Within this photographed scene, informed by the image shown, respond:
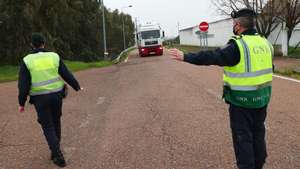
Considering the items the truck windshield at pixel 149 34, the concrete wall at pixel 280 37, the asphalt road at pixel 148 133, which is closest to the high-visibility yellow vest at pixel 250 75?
the asphalt road at pixel 148 133

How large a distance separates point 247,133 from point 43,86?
3.00m

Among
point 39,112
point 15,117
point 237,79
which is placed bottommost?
point 15,117

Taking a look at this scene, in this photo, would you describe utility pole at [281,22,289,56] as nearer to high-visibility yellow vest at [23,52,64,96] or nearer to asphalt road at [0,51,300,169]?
asphalt road at [0,51,300,169]

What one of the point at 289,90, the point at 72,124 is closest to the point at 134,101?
the point at 72,124

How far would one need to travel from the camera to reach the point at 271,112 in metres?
9.06

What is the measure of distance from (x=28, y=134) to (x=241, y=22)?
5.13 meters

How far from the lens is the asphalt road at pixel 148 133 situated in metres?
5.95

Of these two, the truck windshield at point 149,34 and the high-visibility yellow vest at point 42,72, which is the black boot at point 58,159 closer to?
the high-visibility yellow vest at point 42,72

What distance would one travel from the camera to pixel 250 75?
172 inches

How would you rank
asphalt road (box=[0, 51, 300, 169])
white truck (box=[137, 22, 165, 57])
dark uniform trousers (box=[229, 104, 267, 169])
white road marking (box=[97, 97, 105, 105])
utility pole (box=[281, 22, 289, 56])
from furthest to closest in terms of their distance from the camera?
white truck (box=[137, 22, 165, 57]) → utility pole (box=[281, 22, 289, 56]) → white road marking (box=[97, 97, 105, 105]) → asphalt road (box=[0, 51, 300, 169]) → dark uniform trousers (box=[229, 104, 267, 169])

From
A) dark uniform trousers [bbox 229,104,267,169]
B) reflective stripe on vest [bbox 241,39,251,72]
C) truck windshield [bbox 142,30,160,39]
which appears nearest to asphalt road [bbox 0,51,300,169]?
dark uniform trousers [bbox 229,104,267,169]

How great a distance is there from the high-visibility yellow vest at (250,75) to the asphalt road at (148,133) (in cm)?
138

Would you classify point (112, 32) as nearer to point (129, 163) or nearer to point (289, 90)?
point (289, 90)

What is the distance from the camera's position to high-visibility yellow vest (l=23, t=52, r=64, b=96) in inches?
237
